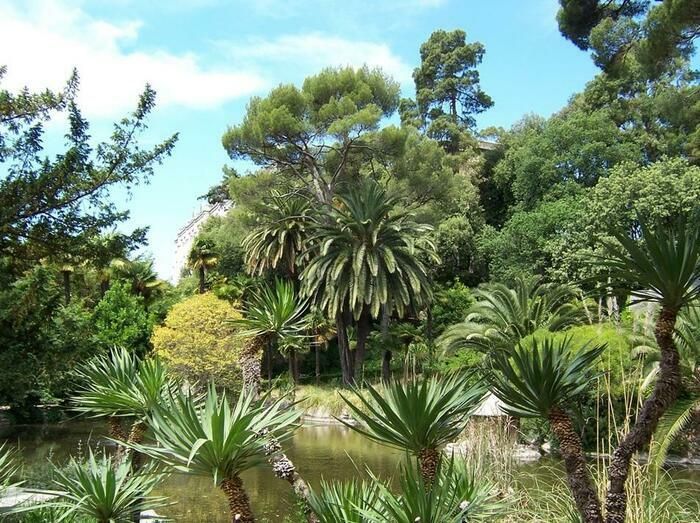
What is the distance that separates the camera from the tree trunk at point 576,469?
333 centimetres

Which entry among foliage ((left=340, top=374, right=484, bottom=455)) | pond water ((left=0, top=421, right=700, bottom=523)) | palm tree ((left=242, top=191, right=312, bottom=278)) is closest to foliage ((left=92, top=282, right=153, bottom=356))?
pond water ((left=0, top=421, right=700, bottom=523))

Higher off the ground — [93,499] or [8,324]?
[8,324]

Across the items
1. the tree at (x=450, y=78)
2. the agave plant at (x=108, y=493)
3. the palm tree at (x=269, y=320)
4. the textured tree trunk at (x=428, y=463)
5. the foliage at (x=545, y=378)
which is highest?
the tree at (x=450, y=78)

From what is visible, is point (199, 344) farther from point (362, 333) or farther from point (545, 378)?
point (545, 378)

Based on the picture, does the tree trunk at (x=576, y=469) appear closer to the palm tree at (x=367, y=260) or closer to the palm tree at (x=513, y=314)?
the palm tree at (x=513, y=314)

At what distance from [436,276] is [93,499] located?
32.9m

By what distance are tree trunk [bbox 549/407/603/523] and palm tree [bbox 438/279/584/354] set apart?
694 inches

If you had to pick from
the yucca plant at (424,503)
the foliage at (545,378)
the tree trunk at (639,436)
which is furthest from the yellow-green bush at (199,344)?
the tree trunk at (639,436)

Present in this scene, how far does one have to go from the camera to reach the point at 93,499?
479cm

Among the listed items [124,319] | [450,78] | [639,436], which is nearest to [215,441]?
[639,436]

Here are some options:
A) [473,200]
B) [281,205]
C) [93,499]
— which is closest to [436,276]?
[473,200]

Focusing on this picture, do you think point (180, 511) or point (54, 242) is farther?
point (180, 511)

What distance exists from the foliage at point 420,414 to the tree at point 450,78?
4061cm

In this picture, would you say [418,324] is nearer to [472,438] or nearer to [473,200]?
[473,200]
